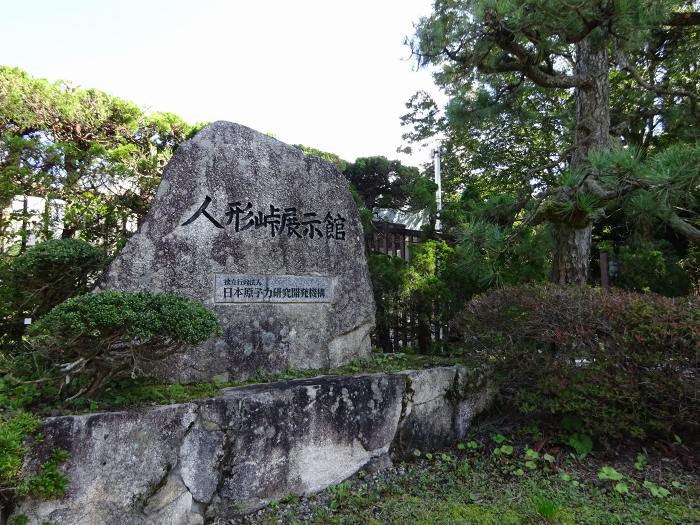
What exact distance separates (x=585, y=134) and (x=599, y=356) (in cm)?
294

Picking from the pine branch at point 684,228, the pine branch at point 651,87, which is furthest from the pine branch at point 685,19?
the pine branch at point 684,228

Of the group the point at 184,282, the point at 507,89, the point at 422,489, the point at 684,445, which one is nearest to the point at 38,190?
the point at 184,282

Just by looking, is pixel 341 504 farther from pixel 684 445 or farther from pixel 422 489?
pixel 684 445

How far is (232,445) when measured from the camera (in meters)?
2.86

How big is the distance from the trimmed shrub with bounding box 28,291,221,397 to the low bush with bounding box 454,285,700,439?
238 cm

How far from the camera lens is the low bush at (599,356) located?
128 inches

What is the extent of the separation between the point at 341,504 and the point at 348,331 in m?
1.61

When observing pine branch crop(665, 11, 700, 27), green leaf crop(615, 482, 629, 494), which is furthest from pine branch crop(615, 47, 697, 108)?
green leaf crop(615, 482, 629, 494)

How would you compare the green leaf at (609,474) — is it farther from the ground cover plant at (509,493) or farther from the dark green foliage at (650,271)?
the dark green foliage at (650,271)

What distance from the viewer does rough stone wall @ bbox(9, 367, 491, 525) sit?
2412 mm

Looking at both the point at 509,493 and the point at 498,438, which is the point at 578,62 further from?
the point at 509,493

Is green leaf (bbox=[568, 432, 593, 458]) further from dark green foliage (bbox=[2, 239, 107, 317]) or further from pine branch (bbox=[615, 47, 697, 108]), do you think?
dark green foliage (bbox=[2, 239, 107, 317])

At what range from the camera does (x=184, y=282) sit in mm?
3525

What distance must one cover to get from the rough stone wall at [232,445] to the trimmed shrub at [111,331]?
0.35 m
